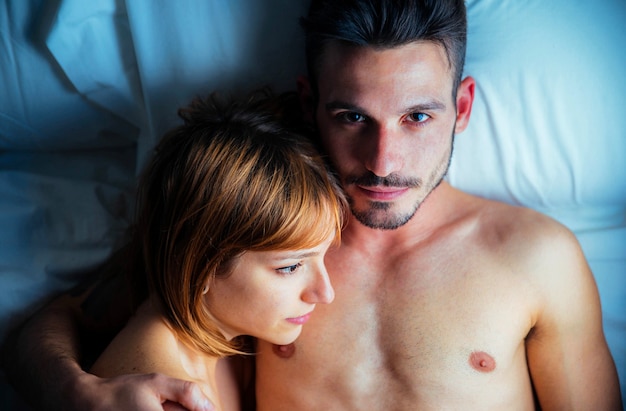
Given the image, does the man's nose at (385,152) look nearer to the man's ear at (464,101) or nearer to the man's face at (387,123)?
the man's face at (387,123)

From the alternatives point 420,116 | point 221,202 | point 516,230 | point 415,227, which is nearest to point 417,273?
point 415,227

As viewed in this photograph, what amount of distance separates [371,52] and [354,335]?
19.5 inches

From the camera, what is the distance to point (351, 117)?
3.59 ft

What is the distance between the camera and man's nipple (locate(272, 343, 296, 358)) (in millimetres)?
1202

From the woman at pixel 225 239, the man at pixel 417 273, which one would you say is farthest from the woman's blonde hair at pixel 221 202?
the man at pixel 417 273

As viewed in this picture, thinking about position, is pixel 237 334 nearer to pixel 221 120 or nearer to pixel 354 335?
pixel 354 335

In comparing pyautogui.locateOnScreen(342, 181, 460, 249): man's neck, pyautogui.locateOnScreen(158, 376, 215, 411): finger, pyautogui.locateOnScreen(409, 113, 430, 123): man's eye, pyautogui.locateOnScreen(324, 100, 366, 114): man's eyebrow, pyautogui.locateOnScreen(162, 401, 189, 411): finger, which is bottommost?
pyautogui.locateOnScreen(162, 401, 189, 411): finger

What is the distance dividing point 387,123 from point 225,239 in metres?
0.32

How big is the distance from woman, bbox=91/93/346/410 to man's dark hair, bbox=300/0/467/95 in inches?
7.0

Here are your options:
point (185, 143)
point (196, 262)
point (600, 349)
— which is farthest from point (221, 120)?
point (600, 349)

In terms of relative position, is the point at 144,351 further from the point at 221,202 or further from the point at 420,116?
the point at 420,116

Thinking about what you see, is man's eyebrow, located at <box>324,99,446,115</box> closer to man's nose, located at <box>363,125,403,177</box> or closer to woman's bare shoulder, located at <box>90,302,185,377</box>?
man's nose, located at <box>363,125,403,177</box>

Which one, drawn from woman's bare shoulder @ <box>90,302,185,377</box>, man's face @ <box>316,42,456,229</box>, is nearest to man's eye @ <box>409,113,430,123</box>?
man's face @ <box>316,42,456,229</box>

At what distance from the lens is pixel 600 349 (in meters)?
1.17
